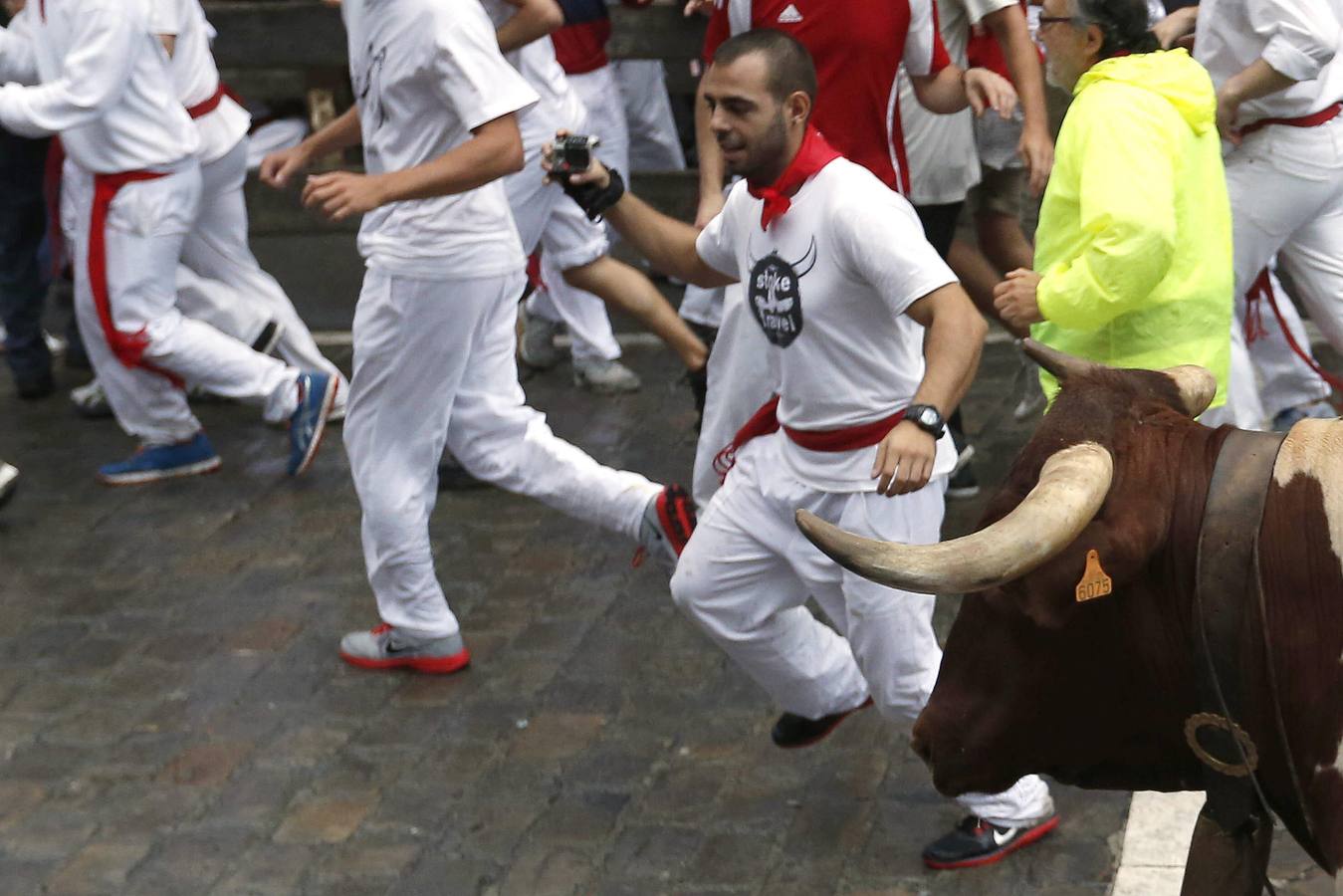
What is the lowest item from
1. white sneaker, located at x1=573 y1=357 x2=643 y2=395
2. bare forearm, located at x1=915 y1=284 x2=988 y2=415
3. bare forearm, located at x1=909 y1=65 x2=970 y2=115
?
white sneaker, located at x1=573 y1=357 x2=643 y2=395

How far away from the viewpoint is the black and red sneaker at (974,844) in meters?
4.73

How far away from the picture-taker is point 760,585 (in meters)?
4.79

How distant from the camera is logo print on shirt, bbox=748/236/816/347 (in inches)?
176

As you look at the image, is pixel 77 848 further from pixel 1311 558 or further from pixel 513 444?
pixel 1311 558

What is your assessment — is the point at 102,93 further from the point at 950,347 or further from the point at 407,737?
the point at 950,347

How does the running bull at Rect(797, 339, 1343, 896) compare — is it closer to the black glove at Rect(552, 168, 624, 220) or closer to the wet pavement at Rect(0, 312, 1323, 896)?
the wet pavement at Rect(0, 312, 1323, 896)

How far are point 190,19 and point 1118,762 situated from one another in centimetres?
570

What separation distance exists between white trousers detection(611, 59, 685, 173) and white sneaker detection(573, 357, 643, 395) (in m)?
1.38

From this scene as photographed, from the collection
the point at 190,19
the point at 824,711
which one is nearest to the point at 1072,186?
the point at 824,711

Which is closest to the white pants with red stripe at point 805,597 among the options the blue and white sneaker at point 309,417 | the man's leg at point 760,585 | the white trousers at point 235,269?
the man's leg at point 760,585

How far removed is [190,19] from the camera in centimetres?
769

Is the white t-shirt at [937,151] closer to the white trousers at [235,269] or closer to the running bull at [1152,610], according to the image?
the white trousers at [235,269]

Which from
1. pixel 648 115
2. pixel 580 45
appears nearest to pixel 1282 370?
pixel 580 45

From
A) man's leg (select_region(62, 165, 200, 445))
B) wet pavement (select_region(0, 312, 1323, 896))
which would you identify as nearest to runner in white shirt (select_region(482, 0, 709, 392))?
wet pavement (select_region(0, 312, 1323, 896))
